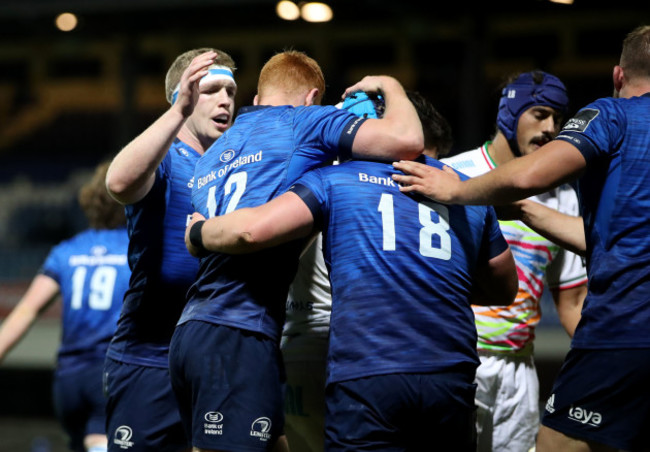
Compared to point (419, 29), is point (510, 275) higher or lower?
lower

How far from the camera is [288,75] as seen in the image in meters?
3.57

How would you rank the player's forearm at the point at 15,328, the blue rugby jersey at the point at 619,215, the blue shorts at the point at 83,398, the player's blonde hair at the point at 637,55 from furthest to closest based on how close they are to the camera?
the blue shorts at the point at 83,398, the player's forearm at the point at 15,328, the player's blonde hair at the point at 637,55, the blue rugby jersey at the point at 619,215

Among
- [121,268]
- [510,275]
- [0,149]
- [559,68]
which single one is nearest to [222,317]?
[510,275]

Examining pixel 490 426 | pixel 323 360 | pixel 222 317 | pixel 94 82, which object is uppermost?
pixel 94 82

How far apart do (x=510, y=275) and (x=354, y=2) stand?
12005mm

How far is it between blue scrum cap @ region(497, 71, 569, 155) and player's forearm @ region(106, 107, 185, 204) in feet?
6.06

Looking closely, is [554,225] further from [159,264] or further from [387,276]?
[159,264]

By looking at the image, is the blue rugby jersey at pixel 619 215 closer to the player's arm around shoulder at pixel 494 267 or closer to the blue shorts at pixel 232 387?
the player's arm around shoulder at pixel 494 267

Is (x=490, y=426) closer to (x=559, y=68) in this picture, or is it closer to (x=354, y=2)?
(x=354, y=2)

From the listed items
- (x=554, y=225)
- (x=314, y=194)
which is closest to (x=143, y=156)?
(x=314, y=194)

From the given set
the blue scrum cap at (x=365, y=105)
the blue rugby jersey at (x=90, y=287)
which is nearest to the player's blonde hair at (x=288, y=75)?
the blue scrum cap at (x=365, y=105)

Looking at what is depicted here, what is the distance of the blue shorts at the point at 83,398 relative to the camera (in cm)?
546

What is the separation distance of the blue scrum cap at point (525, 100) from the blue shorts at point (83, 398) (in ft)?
8.81

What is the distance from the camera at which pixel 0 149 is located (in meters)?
24.8
